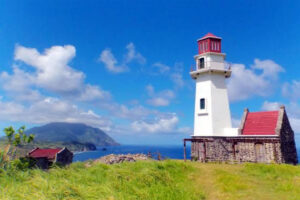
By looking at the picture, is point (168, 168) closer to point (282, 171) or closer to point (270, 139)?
point (282, 171)

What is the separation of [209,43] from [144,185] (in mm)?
18992

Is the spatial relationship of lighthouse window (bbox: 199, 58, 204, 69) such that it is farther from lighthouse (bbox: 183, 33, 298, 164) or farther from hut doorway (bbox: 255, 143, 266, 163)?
hut doorway (bbox: 255, 143, 266, 163)

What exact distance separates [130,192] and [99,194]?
1800mm

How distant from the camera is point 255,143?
1984cm

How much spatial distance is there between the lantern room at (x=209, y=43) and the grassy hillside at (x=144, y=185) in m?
14.0

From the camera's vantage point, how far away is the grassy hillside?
→ 22.5 feet

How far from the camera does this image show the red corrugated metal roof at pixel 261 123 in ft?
65.9

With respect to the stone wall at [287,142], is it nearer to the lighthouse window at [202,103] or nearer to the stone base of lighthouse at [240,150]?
the stone base of lighthouse at [240,150]

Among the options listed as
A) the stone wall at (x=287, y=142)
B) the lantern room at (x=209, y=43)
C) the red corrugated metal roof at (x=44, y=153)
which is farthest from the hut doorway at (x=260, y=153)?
the red corrugated metal roof at (x=44, y=153)

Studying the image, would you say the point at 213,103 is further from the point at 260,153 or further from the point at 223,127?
the point at 260,153

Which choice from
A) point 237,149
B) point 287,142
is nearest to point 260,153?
point 237,149

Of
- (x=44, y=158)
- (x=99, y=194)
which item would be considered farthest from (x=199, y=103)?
(x=44, y=158)

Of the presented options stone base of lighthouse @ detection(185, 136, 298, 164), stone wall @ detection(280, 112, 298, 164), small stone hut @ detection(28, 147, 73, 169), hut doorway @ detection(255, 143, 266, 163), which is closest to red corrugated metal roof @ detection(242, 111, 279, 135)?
stone wall @ detection(280, 112, 298, 164)

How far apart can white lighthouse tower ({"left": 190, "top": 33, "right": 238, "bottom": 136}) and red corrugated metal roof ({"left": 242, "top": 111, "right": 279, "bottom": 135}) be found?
140 cm
